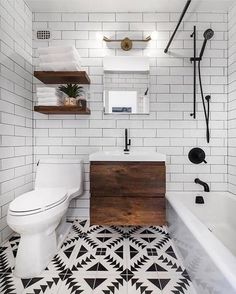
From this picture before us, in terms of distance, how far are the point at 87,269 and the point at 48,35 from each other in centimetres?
247

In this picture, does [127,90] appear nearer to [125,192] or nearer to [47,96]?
[47,96]

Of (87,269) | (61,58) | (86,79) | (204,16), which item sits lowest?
(87,269)

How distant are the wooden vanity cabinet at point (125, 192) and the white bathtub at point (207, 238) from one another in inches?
8.3

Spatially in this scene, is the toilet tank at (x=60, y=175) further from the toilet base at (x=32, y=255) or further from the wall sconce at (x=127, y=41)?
the wall sconce at (x=127, y=41)

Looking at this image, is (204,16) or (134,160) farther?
(204,16)

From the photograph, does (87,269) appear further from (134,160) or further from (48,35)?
(48,35)

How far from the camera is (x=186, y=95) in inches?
95.9

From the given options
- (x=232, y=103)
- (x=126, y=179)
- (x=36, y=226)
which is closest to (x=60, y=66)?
(x=126, y=179)

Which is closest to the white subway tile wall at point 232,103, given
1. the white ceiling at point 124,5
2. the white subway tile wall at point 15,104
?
the white ceiling at point 124,5

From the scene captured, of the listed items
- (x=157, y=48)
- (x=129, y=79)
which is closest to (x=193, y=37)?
(x=157, y=48)

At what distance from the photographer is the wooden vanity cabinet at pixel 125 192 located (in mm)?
1854

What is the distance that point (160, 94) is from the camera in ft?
8.02

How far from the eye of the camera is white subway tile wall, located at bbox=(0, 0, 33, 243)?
1931 mm

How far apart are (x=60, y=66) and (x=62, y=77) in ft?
A: 0.46
